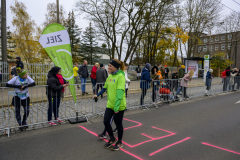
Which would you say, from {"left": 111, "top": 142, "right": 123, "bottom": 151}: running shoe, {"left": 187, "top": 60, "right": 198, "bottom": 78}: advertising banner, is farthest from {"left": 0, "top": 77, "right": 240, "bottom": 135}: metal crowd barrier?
{"left": 187, "top": 60, "right": 198, "bottom": 78}: advertising banner

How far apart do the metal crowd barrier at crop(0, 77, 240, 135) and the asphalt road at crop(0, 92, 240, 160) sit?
62cm

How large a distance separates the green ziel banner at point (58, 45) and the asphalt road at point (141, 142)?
1774 mm

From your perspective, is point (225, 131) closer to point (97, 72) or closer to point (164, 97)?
point (164, 97)

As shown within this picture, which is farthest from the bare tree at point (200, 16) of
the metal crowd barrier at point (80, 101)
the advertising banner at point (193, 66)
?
the metal crowd barrier at point (80, 101)

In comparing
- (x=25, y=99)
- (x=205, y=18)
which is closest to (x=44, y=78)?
(x=25, y=99)

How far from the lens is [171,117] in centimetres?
618

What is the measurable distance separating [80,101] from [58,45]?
2.53 metres

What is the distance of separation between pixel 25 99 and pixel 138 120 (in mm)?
3457

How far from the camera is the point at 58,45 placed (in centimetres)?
495

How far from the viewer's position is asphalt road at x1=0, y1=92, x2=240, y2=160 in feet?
11.1

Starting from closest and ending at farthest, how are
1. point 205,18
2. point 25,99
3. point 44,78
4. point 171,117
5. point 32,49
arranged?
point 25,99 < point 171,117 < point 44,78 < point 32,49 < point 205,18

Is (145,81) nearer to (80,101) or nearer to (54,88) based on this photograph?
(80,101)

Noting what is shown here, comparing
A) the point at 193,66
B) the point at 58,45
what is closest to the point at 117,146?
the point at 58,45

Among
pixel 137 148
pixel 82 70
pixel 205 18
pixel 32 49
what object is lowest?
pixel 137 148
